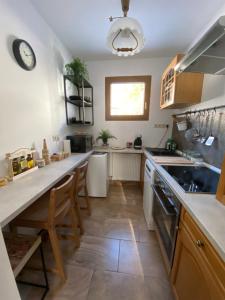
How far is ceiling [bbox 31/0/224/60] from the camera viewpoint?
57.3 inches

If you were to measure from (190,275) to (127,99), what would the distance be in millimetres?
2671

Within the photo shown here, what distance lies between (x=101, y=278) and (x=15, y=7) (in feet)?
8.25

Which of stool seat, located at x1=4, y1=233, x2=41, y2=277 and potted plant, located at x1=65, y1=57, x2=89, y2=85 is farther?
potted plant, located at x1=65, y1=57, x2=89, y2=85

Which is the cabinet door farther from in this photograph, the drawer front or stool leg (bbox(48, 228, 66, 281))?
stool leg (bbox(48, 228, 66, 281))

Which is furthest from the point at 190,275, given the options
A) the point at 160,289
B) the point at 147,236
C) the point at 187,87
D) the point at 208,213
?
the point at 187,87

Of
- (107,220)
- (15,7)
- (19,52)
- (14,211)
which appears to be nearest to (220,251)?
(14,211)

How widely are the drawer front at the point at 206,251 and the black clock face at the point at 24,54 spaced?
6.16 ft

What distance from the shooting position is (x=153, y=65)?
104 inches

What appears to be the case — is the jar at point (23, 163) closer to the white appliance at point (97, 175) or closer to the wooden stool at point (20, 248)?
the wooden stool at point (20, 248)

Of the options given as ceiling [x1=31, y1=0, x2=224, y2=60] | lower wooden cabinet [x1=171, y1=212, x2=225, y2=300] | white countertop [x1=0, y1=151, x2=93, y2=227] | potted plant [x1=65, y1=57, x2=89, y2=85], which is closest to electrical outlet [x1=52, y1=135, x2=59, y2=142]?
white countertop [x1=0, y1=151, x2=93, y2=227]

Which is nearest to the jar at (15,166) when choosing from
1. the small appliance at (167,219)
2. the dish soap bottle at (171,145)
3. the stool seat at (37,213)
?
the stool seat at (37,213)

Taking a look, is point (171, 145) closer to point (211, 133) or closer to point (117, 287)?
point (211, 133)

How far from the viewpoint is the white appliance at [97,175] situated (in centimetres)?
239

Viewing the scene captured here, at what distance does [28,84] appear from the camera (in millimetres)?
1516
